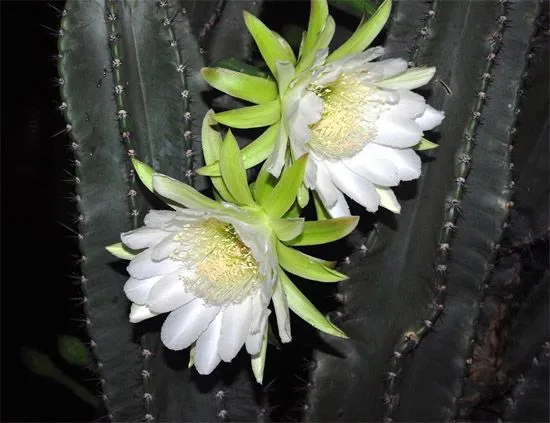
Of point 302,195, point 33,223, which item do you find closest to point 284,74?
point 302,195

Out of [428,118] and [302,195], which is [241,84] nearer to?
[302,195]

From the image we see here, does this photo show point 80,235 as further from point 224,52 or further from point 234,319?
point 224,52

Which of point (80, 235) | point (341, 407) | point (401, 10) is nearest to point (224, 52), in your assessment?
point (401, 10)

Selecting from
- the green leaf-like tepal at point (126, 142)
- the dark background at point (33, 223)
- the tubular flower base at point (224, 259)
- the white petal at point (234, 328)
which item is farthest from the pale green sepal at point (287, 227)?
the dark background at point (33, 223)

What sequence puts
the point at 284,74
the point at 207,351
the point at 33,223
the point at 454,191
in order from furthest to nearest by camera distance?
the point at 33,223
the point at 454,191
the point at 207,351
the point at 284,74

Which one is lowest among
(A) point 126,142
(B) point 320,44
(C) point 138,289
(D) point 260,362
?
(D) point 260,362

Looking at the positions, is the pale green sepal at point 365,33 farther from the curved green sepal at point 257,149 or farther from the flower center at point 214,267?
the flower center at point 214,267

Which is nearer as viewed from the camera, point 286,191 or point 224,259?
point 286,191

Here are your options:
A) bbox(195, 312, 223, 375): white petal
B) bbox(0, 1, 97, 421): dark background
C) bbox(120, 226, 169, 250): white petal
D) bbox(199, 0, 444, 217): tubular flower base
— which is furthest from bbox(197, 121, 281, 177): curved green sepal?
bbox(0, 1, 97, 421): dark background

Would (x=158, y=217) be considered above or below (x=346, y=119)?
below
